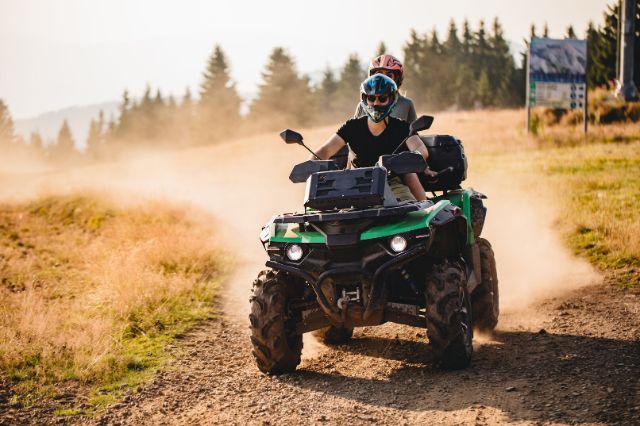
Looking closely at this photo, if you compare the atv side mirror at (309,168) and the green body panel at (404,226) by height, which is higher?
the atv side mirror at (309,168)

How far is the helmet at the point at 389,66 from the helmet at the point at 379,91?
78.8 inches

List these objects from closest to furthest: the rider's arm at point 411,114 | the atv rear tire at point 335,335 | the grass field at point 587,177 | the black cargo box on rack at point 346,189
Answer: the black cargo box on rack at point 346,189, the atv rear tire at point 335,335, the rider's arm at point 411,114, the grass field at point 587,177

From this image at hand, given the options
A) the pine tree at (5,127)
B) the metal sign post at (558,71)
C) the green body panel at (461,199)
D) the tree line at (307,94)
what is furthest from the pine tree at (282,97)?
the green body panel at (461,199)

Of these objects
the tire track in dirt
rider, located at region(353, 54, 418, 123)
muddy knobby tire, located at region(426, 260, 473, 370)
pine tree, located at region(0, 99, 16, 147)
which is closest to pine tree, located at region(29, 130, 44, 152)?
pine tree, located at region(0, 99, 16, 147)

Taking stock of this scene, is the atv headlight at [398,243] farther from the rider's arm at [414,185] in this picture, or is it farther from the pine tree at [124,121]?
the pine tree at [124,121]

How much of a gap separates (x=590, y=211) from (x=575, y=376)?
853 centimetres

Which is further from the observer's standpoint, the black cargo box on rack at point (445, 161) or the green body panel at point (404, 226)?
the black cargo box on rack at point (445, 161)

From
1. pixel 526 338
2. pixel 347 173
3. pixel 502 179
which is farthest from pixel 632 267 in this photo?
pixel 502 179

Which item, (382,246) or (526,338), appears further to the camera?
(526,338)

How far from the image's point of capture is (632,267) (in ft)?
35.1

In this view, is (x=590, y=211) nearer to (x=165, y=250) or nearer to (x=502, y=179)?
(x=502, y=179)

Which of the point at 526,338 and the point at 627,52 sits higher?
the point at 627,52

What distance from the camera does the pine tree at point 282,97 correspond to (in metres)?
77.4

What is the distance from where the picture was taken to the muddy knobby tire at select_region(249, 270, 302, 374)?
664cm
